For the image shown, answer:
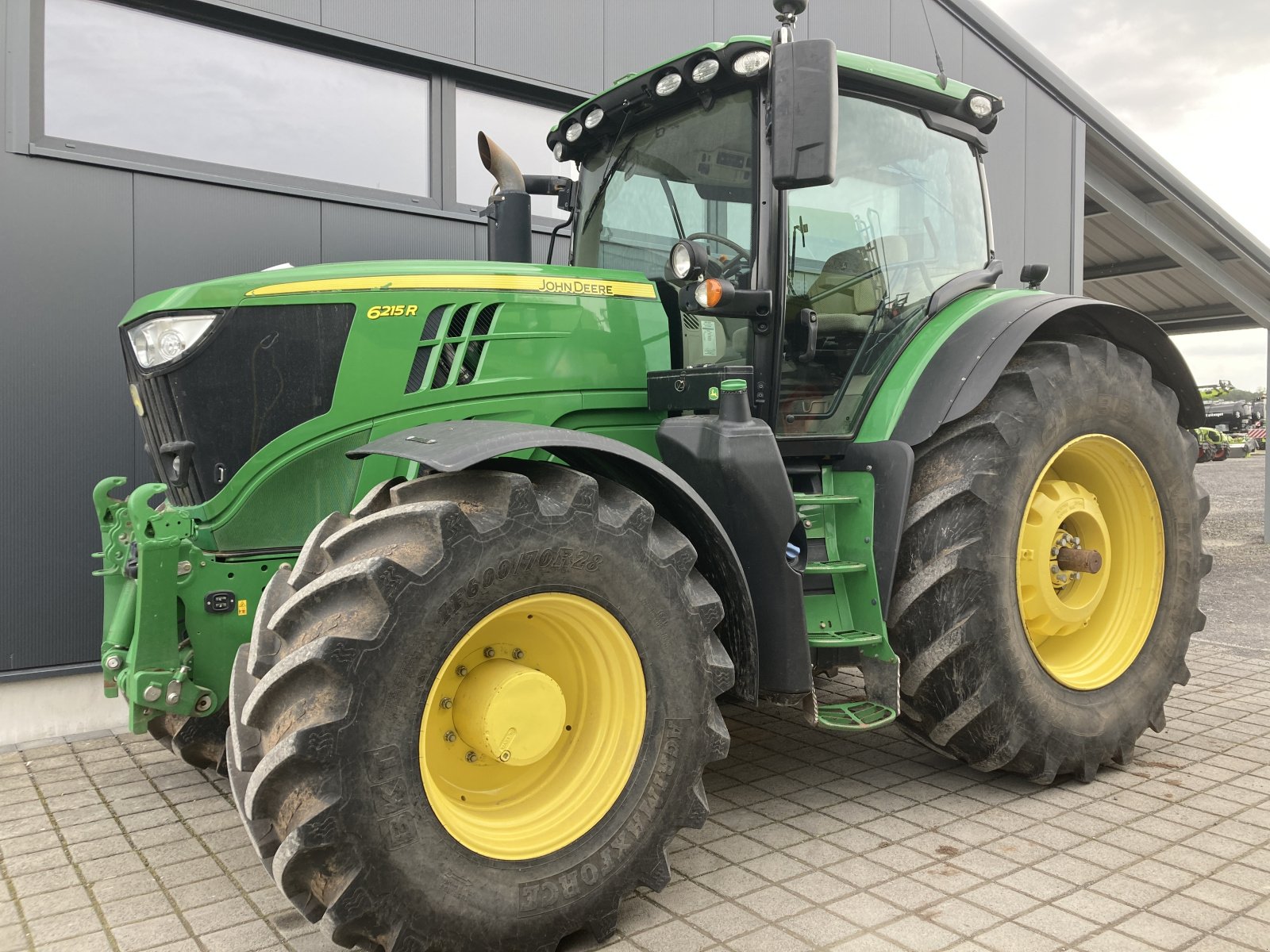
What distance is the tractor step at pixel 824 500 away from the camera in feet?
11.4

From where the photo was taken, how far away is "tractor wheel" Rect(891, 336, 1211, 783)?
343 cm

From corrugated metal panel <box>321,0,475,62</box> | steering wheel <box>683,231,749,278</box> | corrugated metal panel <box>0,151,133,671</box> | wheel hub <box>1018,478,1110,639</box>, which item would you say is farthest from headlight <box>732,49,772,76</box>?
corrugated metal panel <box>0,151,133,671</box>

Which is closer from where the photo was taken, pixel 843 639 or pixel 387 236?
pixel 843 639

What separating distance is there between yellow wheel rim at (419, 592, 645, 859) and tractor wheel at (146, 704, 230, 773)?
133cm

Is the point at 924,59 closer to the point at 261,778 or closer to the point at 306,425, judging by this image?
the point at 306,425

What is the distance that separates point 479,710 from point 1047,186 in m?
8.57

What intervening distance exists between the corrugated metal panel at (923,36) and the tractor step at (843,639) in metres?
6.05

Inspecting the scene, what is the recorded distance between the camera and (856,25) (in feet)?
25.2

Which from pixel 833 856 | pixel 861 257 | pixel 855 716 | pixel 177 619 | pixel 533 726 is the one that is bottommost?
pixel 833 856

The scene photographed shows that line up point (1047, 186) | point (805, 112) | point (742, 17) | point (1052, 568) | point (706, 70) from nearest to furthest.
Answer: point (805, 112) → point (706, 70) → point (1052, 568) → point (742, 17) → point (1047, 186)

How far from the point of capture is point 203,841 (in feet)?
10.8

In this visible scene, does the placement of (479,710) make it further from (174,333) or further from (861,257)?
(861,257)

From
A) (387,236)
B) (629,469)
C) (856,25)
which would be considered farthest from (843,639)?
(856,25)

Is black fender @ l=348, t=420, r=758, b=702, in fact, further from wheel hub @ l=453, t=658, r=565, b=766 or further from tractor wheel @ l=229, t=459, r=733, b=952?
wheel hub @ l=453, t=658, r=565, b=766
